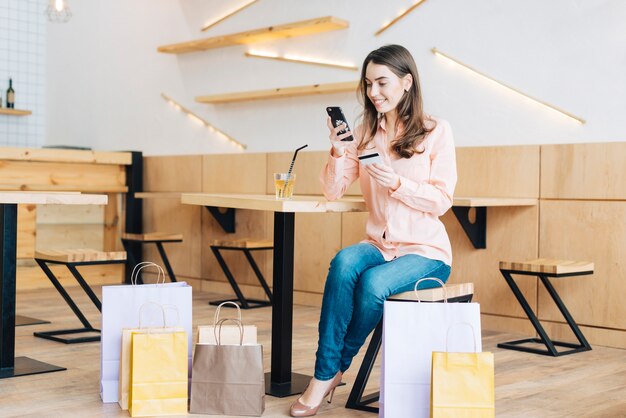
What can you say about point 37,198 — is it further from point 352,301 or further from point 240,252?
point 240,252

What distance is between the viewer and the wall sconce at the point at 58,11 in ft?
15.9

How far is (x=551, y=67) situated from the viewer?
382 cm

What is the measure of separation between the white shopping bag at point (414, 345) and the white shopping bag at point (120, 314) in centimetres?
69

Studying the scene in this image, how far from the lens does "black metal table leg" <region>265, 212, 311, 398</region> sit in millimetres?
2674

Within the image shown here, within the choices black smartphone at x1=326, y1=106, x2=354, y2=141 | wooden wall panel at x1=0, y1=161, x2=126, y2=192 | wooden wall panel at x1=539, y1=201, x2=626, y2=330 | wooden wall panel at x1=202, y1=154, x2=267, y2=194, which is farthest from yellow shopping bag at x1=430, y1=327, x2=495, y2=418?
wooden wall panel at x1=0, y1=161, x2=126, y2=192

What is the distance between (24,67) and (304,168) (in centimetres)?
324

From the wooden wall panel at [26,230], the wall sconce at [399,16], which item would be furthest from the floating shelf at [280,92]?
the wooden wall panel at [26,230]

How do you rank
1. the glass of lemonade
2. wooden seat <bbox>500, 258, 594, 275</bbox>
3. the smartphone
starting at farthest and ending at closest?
wooden seat <bbox>500, 258, 594, 275</bbox>, the glass of lemonade, the smartphone

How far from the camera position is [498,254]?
3.99 m

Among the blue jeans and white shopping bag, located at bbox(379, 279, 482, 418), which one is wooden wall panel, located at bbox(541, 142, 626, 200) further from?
white shopping bag, located at bbox(379, 279, 482, 418)

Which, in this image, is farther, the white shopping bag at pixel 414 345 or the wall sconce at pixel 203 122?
the wall sconce at pixel 203 122

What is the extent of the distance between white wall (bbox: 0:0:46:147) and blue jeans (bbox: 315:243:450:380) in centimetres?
518

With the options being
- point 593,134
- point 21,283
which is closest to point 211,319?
point 21,283

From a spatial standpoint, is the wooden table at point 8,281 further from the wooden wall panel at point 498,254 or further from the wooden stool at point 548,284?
the wooden wall panel at point 498,254
